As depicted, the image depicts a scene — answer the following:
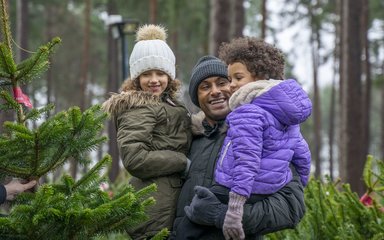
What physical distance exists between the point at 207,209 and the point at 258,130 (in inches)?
21.1

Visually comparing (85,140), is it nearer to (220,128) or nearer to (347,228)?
(220,128)

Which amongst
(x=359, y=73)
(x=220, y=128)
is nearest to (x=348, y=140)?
(x=359, y=73)

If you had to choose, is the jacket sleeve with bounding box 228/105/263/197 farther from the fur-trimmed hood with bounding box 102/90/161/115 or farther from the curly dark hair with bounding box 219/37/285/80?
the fur-trimmed hood with bounding box 102/90/161/115

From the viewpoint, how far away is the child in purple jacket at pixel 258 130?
3539mm

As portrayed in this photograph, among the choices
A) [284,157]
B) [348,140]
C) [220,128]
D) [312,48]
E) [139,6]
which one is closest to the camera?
[284,157]

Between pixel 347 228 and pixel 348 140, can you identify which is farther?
pixel 348 140

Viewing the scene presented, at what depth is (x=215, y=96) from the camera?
4.11m

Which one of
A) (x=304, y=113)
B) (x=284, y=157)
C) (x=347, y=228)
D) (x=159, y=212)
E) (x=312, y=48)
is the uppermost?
(x=312, y=48)

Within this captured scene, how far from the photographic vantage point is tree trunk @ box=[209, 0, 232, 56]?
561 inches

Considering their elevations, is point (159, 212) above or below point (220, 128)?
below

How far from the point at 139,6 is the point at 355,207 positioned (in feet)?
82.2

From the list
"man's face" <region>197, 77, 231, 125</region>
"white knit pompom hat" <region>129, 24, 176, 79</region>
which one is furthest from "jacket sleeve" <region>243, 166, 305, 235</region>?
"white knit pompom hat" <region>129, 24, 176, 79</region>

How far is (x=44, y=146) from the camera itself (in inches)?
134

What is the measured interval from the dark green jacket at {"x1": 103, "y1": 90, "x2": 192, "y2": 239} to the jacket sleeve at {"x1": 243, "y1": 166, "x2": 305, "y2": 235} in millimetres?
553
